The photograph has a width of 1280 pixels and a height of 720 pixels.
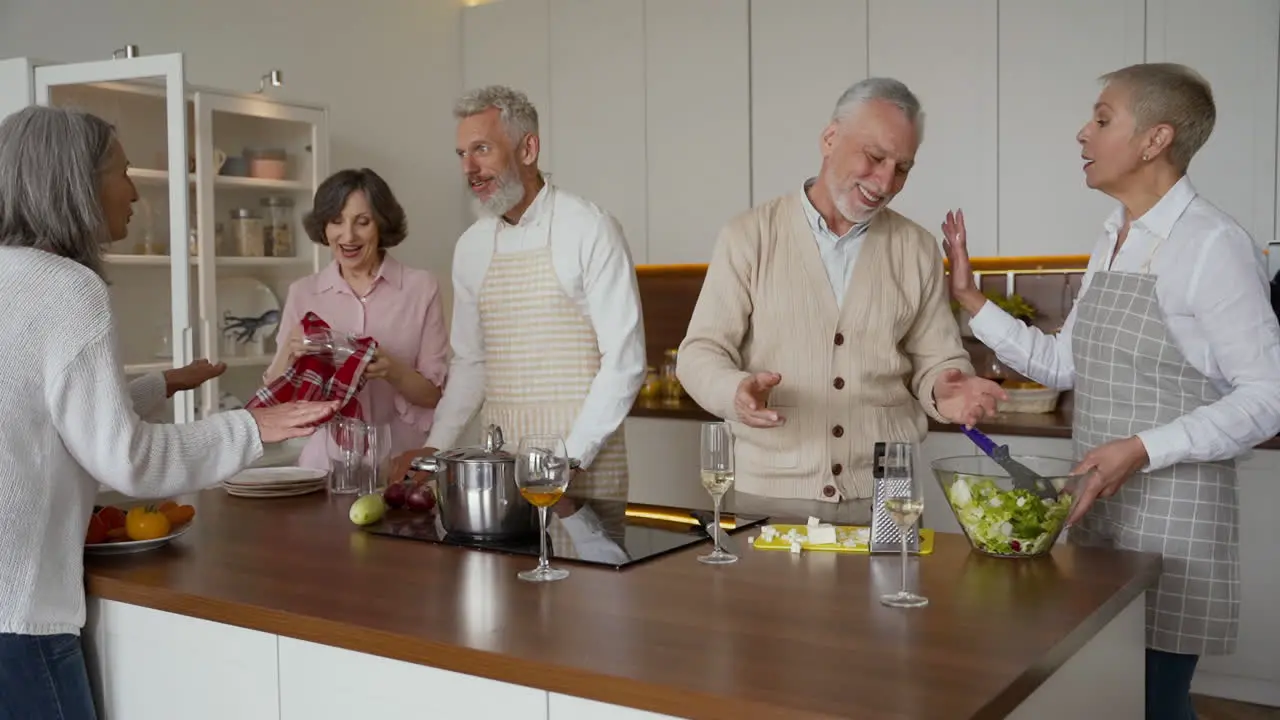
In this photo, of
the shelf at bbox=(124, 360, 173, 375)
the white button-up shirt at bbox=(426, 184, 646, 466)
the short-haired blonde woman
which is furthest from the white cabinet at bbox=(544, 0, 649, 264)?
the short-haired blonde woman

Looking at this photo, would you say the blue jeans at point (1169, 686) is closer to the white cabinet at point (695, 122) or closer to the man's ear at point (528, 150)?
the man's ear at point (528, 150)

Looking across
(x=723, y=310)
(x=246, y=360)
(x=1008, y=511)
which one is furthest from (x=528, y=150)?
(x=246, y=360)

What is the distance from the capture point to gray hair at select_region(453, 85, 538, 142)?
2846mm

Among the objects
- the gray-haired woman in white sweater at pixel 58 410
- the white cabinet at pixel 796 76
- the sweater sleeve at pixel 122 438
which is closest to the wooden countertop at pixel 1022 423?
the white cabinet at pixel 796 76

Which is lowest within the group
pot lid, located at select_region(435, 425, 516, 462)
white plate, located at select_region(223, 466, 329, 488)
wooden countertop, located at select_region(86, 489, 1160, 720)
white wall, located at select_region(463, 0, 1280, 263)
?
wooden countertop, located at select_region(86, 489, 1160, 720)

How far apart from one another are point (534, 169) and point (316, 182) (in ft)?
6.18

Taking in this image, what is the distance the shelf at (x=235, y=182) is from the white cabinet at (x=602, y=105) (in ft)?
3.79

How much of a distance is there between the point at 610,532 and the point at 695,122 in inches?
113

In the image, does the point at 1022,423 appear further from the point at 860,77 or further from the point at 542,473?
the point at 542,473

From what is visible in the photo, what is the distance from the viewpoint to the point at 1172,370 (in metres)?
2.25

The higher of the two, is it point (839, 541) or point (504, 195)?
point (504, 195)

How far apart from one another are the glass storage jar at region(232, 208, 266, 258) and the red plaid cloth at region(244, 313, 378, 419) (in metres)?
1.61

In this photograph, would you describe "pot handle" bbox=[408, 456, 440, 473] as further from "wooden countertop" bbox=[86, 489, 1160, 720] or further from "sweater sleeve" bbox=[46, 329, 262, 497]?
"sweater sleeve" bbox=[46, 329, 262, 497]

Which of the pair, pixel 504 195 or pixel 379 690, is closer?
pixel 379 690
